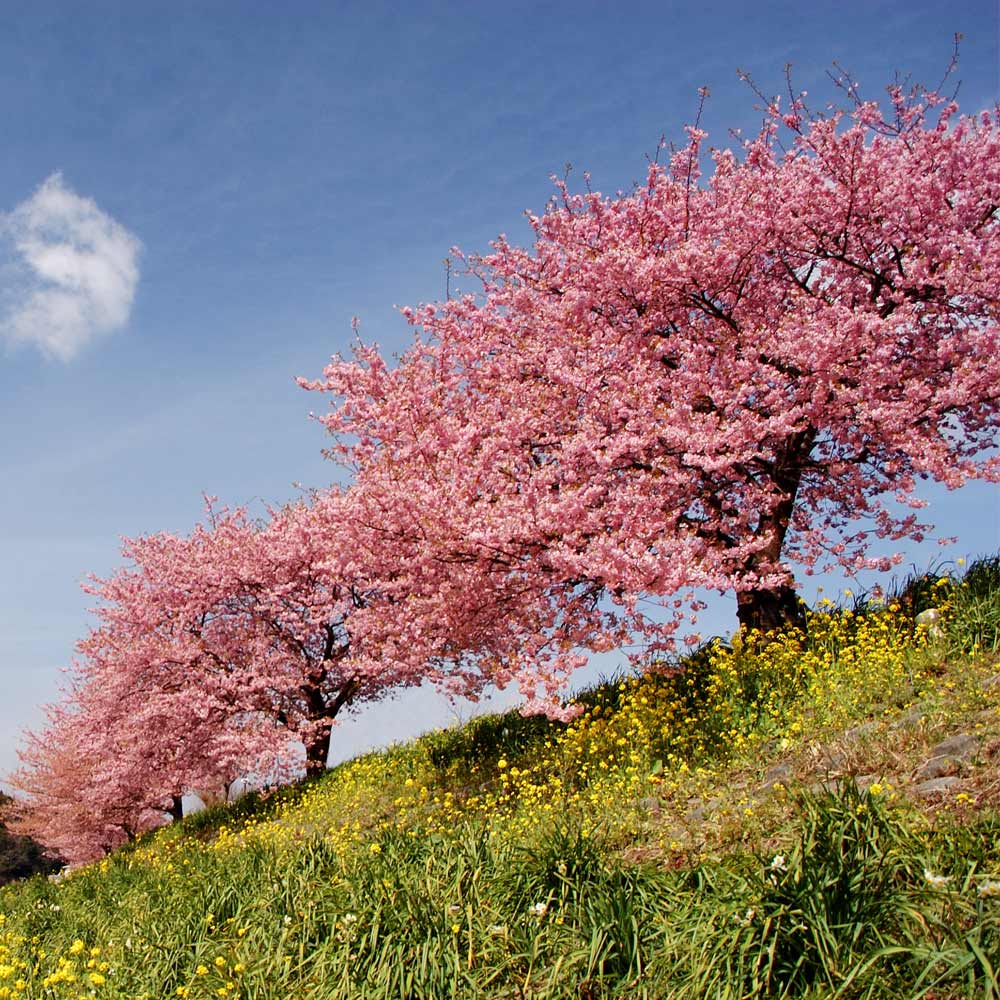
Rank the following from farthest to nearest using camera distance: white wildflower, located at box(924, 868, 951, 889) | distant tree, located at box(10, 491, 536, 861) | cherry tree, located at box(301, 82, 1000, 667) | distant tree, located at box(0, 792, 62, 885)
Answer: distant tree, located at box(0, 792, 62, 885) < distant tree, located at box(10, 491, 536, 861) < cherry tree, located at box(301, 82, 1000, 667) < white wildflower, located at box(924, 868, 951, 889)

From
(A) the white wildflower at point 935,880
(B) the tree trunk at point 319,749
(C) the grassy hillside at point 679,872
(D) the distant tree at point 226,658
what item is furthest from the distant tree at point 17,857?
(A) the white wildflower at point 935,880

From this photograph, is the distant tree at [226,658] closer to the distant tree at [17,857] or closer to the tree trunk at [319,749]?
the tree trunk at [319,749]

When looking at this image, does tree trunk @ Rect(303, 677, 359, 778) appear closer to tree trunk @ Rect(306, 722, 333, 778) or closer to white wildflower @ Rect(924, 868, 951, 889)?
tree trunk @ Rect(306, 722, 333, 778)

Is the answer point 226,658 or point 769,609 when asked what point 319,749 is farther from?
point 769,609

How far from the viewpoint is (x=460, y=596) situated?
12633 millimetres

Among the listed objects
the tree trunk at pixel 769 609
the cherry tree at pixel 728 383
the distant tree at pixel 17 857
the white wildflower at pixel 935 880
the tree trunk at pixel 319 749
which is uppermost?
the cherry tree at pixel 728 383

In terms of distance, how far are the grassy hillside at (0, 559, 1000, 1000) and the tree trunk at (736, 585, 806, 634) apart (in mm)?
778

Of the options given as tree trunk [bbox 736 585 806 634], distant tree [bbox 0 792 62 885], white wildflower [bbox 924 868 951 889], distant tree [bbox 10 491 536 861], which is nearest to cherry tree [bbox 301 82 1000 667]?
tree trunk [bbox 736 585 806 634]

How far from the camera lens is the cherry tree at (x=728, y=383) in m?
11.4

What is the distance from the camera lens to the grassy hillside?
489 centimetres

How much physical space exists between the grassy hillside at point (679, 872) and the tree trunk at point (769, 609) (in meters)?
0.78

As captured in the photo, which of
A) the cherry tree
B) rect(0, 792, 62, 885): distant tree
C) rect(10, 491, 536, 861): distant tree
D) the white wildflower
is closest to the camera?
the white wildflower

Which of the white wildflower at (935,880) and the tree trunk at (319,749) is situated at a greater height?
the tree trunk at (319,749)

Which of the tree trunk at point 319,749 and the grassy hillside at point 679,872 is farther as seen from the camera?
the tree trunk at point 319,749
